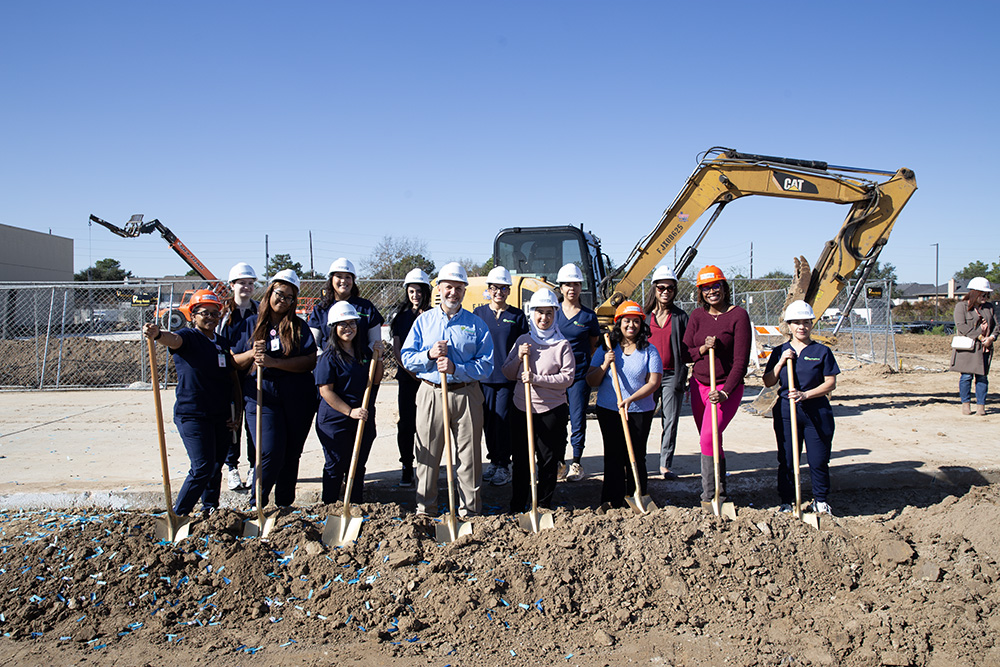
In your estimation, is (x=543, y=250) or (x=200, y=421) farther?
(x=543, y=250)

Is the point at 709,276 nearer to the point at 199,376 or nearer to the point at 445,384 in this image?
the point at 445,384

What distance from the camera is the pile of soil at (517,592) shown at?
3.21 meters

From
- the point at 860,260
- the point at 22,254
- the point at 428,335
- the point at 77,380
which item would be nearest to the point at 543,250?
the point at 860,260

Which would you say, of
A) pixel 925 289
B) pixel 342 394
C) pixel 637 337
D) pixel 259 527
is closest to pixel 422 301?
pixel 342 394

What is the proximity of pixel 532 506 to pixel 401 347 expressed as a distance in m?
1.90

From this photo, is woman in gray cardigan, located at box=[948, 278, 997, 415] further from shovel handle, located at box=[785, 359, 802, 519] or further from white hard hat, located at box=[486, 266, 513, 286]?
white hard hat, located at box=[486, 266, 513, 286]

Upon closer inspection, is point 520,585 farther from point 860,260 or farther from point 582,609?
point 860,260

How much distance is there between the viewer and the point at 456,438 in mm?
4582

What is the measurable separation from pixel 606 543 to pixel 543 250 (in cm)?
655

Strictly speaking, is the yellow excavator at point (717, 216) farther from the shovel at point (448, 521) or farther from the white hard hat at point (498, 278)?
the shovel at point (448, 521)

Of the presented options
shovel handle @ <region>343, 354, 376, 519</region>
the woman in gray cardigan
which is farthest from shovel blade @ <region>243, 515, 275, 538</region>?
the woman in gray cardigan

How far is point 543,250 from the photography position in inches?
390

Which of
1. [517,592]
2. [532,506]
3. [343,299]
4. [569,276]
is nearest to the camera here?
[517,592]

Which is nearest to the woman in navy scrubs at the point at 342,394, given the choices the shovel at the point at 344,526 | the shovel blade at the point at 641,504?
the shovel at the point at 344,526
